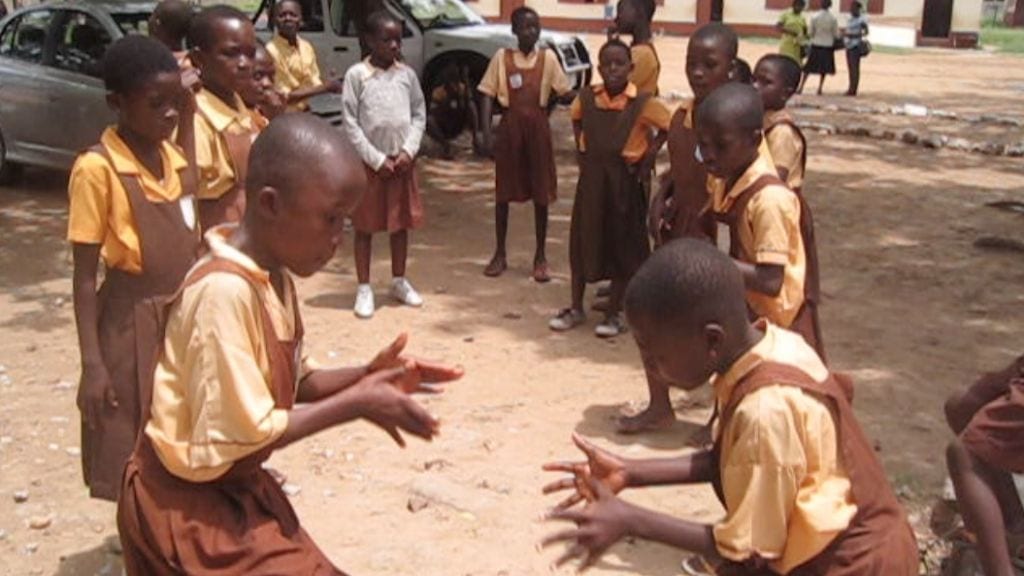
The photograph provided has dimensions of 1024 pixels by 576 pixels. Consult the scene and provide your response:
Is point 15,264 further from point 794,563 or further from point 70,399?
point 794,563

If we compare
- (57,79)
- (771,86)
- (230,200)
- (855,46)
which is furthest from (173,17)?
(855,46)

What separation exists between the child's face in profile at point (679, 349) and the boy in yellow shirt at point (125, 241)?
176cm

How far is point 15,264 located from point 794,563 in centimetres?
702

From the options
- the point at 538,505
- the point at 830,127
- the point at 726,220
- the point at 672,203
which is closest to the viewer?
the point at 726,220

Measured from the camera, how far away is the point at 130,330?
338 centimetres

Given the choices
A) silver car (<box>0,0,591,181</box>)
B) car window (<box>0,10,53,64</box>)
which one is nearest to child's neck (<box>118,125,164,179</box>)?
silver car (<box>0,0,591,181</box>)

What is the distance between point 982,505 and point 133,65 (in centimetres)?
268

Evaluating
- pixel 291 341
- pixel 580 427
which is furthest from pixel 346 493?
pixel 291 341

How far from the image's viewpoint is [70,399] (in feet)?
17.4

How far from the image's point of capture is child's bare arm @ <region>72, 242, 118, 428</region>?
10.7 feet

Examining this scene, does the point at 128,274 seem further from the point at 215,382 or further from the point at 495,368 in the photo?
the point at 495,368

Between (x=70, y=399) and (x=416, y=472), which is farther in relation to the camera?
(x=70, y=399)

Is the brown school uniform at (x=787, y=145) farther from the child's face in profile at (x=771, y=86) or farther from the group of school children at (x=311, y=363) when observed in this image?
the child's face in profile at (x=771, y=86)

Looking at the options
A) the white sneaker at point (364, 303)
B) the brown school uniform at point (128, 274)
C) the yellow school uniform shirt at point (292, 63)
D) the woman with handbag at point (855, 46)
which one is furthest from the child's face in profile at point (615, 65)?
the woman with handbag at point (855, 46)
